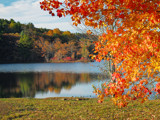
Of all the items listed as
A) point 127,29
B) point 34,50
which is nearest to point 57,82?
point 127,29

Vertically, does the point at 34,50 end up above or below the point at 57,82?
above

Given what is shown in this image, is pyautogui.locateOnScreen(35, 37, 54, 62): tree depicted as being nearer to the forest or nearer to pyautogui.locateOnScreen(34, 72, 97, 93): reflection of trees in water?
the forest

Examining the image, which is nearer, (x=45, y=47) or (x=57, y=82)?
(x=57, y=82)

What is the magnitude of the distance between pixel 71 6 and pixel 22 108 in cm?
634

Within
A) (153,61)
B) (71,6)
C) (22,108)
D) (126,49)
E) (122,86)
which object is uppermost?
(71,6)

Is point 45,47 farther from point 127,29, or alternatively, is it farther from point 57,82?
point 127,29

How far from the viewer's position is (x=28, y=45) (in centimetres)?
7131

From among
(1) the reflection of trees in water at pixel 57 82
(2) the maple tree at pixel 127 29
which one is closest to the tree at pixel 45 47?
(1) the reflection of trees in water at pixel 57 82

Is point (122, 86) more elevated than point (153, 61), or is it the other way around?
point (153, 61)

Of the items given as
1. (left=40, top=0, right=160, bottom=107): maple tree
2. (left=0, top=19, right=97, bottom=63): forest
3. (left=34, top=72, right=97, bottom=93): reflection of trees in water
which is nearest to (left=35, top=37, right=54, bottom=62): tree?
(left=0, top=19, right=97, bottom=63): forest

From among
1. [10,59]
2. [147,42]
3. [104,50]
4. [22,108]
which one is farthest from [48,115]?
[10,59]

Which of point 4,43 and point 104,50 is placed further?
point 4,43

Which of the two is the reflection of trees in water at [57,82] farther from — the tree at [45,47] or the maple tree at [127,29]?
the tree at [45,47]

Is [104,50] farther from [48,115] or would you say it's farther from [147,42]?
[48,115]
